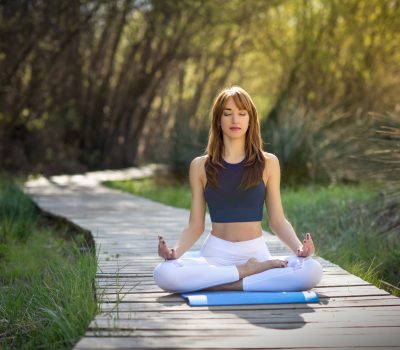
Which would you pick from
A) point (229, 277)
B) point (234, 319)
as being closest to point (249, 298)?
point (229, 277)

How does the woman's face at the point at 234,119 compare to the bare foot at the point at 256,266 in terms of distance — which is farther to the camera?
the woman's face at the point at 234,119

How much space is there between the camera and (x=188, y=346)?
10.0ft

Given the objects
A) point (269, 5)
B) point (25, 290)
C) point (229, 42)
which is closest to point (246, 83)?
point (229, 42)

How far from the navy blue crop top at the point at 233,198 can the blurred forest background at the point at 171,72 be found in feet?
23.5

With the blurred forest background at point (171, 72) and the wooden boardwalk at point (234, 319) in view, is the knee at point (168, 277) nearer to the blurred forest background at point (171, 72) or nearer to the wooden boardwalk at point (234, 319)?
the wooden boardwalk at point (234, 319)

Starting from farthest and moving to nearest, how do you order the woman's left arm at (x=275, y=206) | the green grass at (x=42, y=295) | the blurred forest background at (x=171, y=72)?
the blurred forest background at (x=171, y=72) < the woman's left arm at (x=275, y=206) < the green grass at (x=42, y=295)

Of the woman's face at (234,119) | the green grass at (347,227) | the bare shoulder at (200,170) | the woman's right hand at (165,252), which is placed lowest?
the green grass at (347,227)

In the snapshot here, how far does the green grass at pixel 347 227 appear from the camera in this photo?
19.2 ft

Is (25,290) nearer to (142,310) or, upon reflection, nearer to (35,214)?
(142,310)

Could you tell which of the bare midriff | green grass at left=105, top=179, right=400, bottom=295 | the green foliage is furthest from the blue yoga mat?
the green foliage

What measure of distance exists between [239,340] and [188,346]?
0.23m

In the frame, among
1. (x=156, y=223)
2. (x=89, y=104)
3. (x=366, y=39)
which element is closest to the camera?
(x=156, y=223)

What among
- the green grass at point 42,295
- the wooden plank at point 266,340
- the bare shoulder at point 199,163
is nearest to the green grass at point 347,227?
the bare shoulder at point 199,163

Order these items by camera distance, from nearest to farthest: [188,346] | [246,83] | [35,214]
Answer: [188,346] < [35,214] < [246,83]
